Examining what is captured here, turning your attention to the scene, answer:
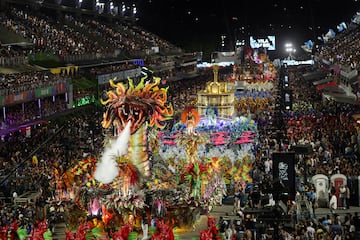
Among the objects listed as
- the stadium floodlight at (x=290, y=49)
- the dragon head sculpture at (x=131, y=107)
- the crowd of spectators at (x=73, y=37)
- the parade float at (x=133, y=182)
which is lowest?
the parade float at (x=133, y=182)

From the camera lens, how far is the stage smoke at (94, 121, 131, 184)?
2261 cm

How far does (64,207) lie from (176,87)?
180ft

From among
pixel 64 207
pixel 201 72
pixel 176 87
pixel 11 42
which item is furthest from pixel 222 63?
pixel 64 207

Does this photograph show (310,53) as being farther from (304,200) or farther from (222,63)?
(304,200)

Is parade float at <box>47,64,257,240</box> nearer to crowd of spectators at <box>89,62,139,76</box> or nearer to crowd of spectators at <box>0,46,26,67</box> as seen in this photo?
crowd of spectators at <box>0,46,26,67</box>

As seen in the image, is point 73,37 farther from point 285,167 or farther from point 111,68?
point 285,167

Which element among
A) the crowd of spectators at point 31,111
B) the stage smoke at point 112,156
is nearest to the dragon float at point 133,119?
the stage smoke at point 112,156

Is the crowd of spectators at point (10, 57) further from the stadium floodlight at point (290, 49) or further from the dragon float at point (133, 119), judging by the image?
the stadium floodlight at point (290, 49)

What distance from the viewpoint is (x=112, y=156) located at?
22.4m

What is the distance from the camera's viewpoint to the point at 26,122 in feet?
128

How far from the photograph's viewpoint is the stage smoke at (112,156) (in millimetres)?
22609

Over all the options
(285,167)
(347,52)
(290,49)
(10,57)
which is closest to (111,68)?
(347,52)

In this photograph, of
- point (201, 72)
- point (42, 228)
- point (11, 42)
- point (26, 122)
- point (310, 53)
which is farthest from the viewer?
point (310, 53)

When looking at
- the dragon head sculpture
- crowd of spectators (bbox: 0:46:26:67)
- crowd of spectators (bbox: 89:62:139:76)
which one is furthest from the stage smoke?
crowd of spectators (bbox: 89:62:139:76)
